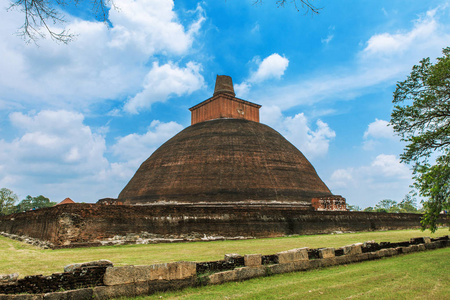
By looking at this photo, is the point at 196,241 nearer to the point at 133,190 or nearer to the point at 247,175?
the point at 247,175

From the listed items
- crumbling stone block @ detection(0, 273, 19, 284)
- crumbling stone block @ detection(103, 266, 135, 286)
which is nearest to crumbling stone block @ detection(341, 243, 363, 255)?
crumbling stone block @ detection(103, 266, 135, 286)

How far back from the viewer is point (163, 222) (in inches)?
539

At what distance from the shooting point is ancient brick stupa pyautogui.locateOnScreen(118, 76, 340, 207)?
20.1m

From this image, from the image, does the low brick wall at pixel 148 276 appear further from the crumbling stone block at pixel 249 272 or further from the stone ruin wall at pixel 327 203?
the stone ruin wall at pixel 327 203

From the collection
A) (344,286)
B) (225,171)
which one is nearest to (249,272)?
(344,286)

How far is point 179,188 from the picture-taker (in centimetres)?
2058

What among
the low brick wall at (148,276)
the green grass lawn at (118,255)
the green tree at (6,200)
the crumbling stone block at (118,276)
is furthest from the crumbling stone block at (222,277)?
the green tree at (6,200)

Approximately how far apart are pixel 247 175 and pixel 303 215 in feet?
16.7

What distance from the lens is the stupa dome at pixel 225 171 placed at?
2012cm

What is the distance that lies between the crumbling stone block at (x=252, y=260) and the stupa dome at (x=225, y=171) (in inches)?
549

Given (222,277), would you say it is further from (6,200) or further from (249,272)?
(6,200)

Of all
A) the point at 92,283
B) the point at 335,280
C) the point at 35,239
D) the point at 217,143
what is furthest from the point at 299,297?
the point at 217,143

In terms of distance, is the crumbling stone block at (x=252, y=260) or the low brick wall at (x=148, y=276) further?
the crumbling stone block at (x=252, y=260)

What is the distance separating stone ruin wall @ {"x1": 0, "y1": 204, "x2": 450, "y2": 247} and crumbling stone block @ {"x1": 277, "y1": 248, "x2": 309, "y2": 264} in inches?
342
